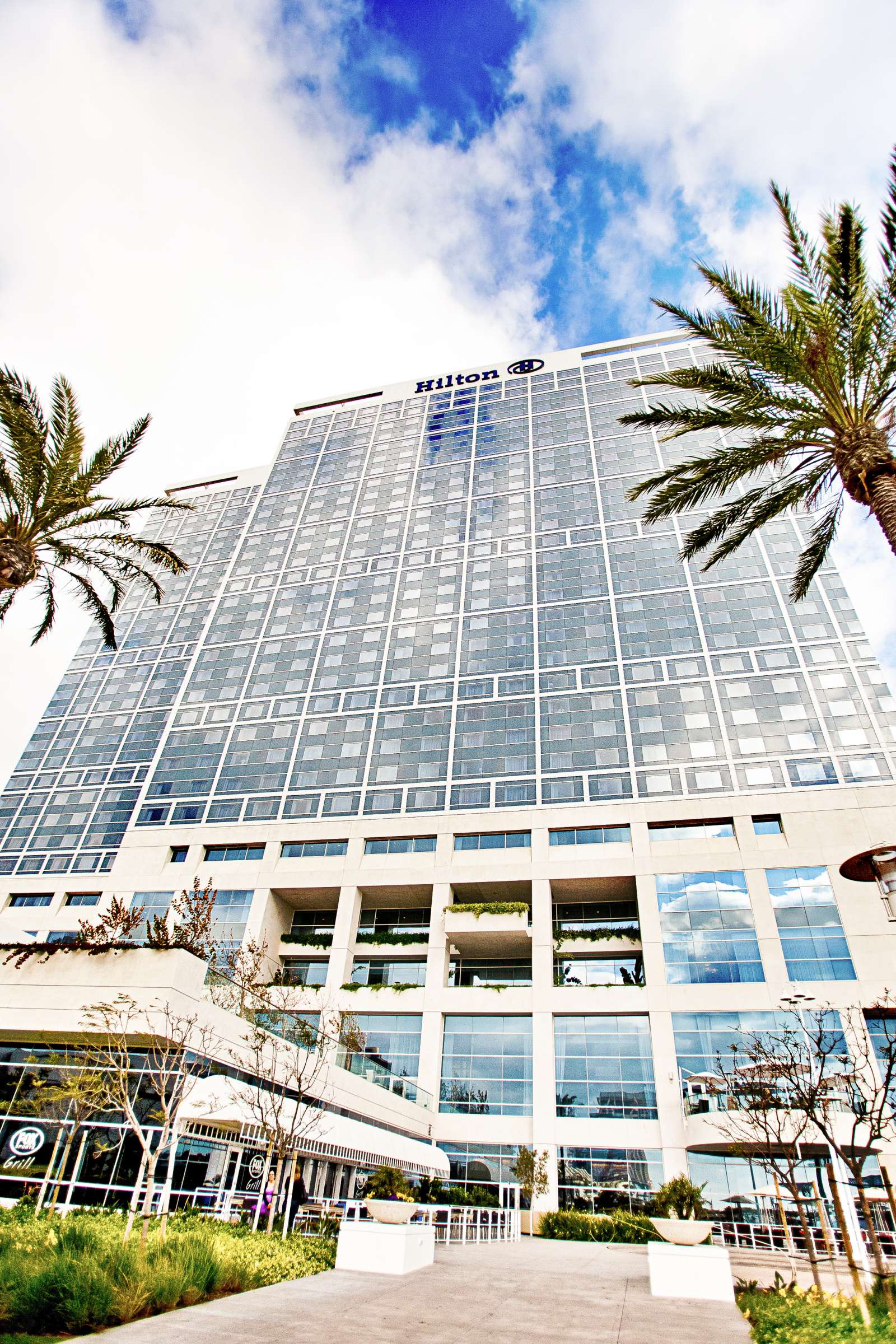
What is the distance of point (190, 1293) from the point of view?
35.0 feet

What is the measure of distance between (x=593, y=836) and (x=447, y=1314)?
36.2 m

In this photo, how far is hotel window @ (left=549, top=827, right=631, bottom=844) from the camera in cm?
4550

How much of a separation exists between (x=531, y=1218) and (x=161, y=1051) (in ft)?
86.3

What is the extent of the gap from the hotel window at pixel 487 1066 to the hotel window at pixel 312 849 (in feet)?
42.0

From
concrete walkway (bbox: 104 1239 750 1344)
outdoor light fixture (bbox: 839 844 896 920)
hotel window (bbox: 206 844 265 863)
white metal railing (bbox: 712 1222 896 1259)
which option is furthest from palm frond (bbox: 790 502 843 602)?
hotel window (bbox: 206 844 265 863)

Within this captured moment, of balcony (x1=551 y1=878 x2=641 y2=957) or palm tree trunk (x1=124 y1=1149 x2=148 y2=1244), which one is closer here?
palm tree trunk (x1=124 y1=1149 x2=148 y2=1244)

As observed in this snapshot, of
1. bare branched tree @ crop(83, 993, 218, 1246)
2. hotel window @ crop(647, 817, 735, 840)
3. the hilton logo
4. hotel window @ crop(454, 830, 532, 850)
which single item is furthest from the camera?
the hilton logo

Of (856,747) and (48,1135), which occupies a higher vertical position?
(856,747)

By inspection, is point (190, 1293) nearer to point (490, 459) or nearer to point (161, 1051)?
point (161, 1051)

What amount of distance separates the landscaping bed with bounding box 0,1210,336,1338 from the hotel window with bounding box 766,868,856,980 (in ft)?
103

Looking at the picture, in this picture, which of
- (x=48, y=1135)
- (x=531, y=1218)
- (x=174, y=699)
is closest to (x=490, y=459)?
(x=174, y=699)

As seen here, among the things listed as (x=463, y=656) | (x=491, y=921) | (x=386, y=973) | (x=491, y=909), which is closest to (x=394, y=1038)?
(x=386, y=973)

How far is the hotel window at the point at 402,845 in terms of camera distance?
48.4 m

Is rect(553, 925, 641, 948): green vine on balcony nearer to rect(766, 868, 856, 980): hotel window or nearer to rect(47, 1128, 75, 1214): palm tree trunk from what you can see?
rect(766, 868, 856, 980): hotel window
